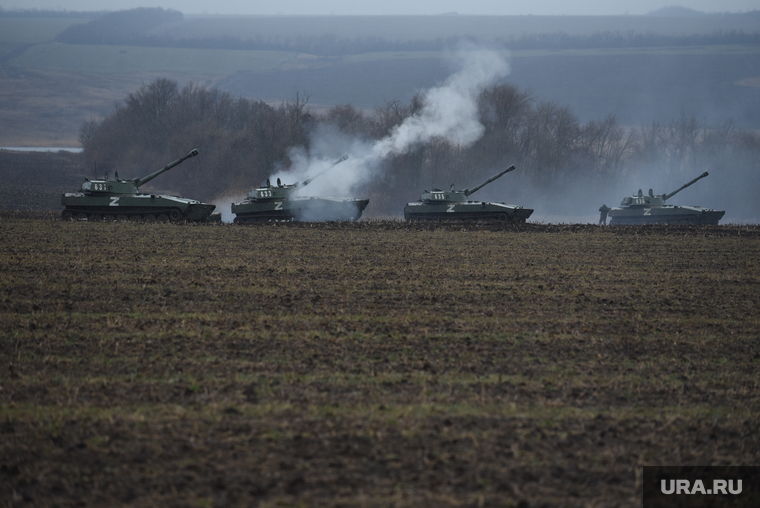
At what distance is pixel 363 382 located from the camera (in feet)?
28.0

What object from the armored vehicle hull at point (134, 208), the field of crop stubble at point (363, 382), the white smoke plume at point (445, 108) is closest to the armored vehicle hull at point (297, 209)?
the armored vehicle hull at point (134, 208)

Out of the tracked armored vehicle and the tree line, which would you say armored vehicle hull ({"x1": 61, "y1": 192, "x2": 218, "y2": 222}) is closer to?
the tracked armored vehicle

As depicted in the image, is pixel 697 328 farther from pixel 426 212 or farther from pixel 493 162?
pixel 493 162

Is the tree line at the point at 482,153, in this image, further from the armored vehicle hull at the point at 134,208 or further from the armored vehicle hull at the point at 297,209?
the armored vehicle hull at the point at 134,208

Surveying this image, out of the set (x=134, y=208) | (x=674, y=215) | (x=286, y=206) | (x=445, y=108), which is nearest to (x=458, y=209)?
(x=286, y=206)

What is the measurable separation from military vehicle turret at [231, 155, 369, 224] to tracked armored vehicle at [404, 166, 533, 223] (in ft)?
9.40

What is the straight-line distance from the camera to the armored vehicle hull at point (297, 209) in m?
29.7

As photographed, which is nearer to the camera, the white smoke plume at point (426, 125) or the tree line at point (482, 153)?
the white smoke plume at point (426, 125)

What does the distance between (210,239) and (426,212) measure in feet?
39.4

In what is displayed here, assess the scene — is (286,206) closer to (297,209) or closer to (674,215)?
(297,209)

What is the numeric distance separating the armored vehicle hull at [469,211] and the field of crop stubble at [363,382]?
13206 mm

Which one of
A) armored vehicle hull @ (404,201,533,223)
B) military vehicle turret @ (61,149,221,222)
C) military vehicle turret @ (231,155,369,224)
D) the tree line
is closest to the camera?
military vehicle turret @ (61,149,221,222)

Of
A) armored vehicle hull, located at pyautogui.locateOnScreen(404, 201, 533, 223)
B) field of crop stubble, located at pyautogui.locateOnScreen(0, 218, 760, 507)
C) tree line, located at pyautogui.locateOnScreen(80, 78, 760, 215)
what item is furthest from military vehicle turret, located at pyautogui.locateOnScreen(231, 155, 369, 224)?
tree line, located at pyautogui.locateOnScreen(80, 78, 760, 215)

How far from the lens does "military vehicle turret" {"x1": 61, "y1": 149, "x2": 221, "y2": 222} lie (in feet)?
92.5
